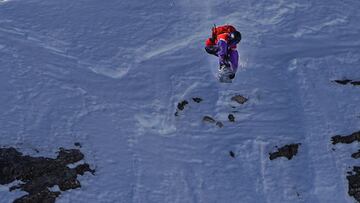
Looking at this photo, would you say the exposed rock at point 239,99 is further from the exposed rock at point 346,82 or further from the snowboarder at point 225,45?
the exposed rock at point 346,82

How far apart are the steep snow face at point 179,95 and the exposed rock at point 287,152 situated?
0.17 meters

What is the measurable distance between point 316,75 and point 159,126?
4913 mm

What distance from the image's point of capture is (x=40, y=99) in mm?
16312

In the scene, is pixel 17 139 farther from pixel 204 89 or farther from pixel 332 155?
pixel 332 155

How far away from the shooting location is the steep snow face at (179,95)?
1431cm

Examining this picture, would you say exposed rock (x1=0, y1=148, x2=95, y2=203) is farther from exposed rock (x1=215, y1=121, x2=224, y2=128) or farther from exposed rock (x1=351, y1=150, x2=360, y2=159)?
exposed rock (x1=351, y1=150, x2=360, y2=159)

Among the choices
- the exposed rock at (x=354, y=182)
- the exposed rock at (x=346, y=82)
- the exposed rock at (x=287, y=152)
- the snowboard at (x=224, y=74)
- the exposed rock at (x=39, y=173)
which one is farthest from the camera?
the exposed rock at (x=346, y=82)

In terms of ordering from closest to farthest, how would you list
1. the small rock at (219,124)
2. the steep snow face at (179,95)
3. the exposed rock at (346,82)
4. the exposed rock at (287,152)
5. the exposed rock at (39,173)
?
1. the exposed rock at (39,173)
2. the steep snow face at (179,95)
3. the exposed rock at (287,152)
4. the small rock at (219,124)
5. the exposed rock at (346,82)

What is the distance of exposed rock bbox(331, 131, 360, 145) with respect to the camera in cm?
1489

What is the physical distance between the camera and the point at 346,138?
49.1 feet

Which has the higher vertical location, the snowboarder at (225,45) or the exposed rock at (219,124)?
the snowboarder at (225,45)

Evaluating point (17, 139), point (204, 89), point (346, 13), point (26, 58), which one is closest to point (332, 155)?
point (204, 89)

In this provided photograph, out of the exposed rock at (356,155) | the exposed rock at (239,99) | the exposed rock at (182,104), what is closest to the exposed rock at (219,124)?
the exposed rock at (239,99)

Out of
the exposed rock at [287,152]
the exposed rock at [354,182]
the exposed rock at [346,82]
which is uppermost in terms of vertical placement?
the exposed rock at [346,82]
